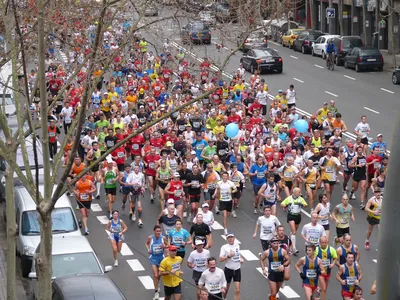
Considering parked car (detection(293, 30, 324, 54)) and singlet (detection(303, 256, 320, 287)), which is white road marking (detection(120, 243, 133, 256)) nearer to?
singlet (detection(303, 256, 320, 287))

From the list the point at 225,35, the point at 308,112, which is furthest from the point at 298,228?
the point at 308,112

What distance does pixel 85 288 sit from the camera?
1336cm

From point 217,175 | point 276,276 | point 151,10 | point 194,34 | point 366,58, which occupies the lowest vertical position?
point 366,58

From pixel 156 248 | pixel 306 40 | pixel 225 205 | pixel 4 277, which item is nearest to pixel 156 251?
pixel 156 248

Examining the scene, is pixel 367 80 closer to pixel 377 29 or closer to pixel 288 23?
pixel 377 29

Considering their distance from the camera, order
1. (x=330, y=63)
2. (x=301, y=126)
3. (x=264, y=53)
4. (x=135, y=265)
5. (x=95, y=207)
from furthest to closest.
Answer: (x=330, y=63) → (x=264, y=53) → (x=301, y=126) → (x=95, y=207) → (x=135, y=265)

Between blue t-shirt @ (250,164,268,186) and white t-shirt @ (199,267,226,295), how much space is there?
698 cm

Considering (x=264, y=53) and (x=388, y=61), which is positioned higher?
(x=264, y=53)

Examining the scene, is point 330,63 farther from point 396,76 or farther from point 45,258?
point 45,258

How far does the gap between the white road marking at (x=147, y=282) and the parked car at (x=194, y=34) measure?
4.93 metres

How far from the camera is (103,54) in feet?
37.3

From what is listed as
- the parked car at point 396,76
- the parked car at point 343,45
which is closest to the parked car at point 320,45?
the parked car at point 343,45

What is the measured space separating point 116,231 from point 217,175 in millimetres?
4126

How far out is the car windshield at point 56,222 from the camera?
58.0 feet
